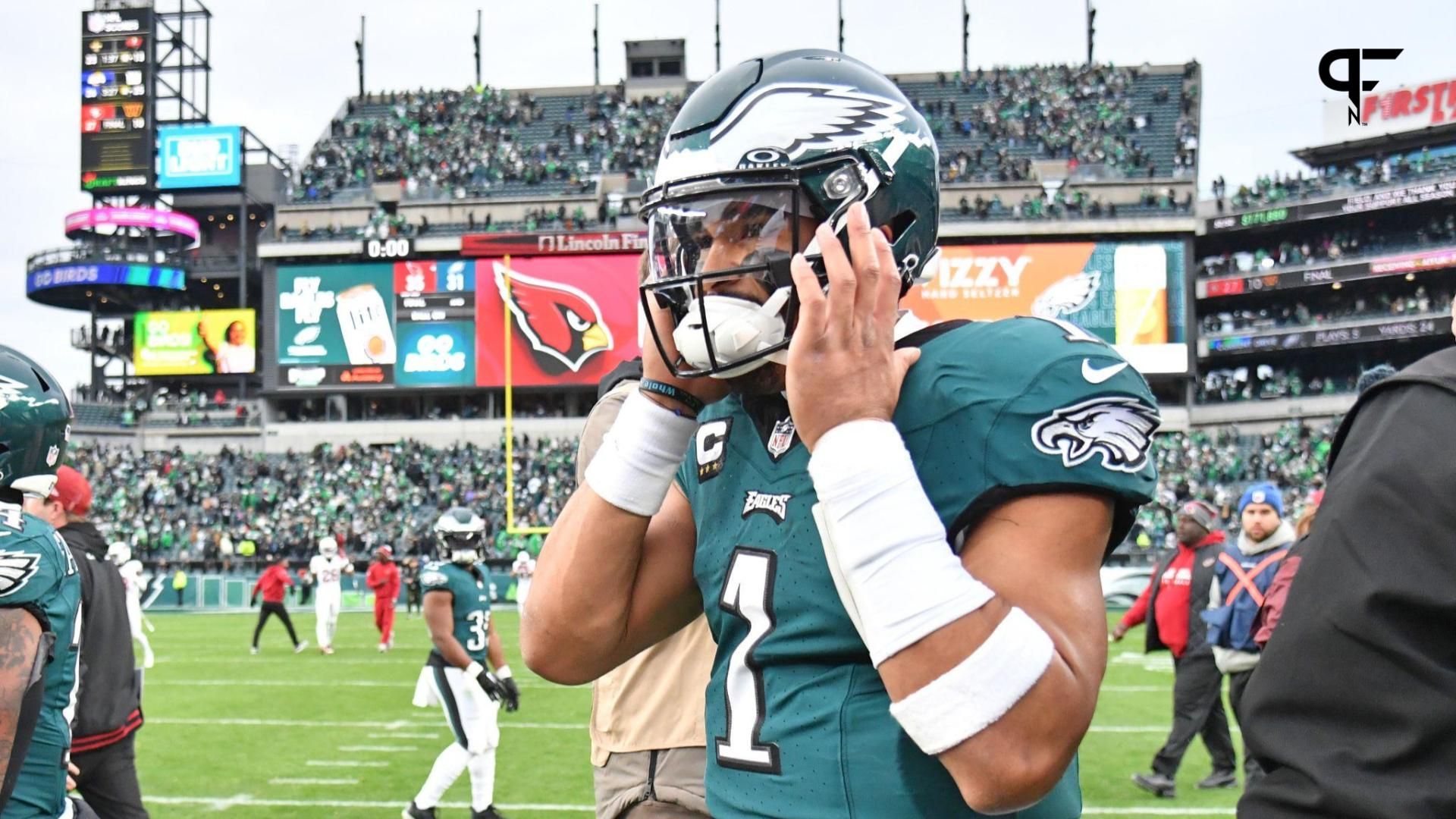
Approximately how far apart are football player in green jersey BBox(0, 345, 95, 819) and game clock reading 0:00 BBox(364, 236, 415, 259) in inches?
1334

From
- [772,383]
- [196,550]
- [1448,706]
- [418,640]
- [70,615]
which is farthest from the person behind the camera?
[196,550]

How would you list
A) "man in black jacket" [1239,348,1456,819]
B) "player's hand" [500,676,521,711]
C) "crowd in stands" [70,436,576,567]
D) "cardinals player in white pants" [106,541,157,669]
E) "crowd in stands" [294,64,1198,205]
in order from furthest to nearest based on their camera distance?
"crowd in stands" [294,64,1198,205] → "crowd in stands" [70,436,576,567] → "cardinals player in white pants" [106,541,157,669] → "player's hand" [500,676,521,711] → "man in black jacket" [1239,348,1456,819]

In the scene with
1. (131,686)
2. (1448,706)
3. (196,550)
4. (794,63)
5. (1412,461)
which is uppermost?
(794,63)

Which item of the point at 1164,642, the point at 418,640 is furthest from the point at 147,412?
the point at 1164,642

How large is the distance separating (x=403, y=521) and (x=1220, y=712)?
26.4 m

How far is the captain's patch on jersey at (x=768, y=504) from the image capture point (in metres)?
1.62

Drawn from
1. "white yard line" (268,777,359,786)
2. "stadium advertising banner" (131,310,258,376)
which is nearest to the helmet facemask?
"white yard line" (268,777,359,786)

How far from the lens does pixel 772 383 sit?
1.70 meters

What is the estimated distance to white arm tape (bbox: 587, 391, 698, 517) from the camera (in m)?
1.75

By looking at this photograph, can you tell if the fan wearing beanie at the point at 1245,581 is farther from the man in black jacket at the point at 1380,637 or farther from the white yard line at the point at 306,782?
the man in black jacket at the point at 1380,637

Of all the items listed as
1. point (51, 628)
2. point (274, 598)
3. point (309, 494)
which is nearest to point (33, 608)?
point (51, 628)

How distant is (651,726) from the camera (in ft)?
10.2

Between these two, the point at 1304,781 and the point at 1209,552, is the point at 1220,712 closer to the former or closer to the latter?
the point at 1209,552

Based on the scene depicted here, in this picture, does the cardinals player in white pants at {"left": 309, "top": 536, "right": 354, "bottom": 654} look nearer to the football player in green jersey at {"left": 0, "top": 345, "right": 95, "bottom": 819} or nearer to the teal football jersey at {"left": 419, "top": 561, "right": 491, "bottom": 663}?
the teal football jersey at {"left": 419, "top": 561, "right": 491, "bottom": 663}
